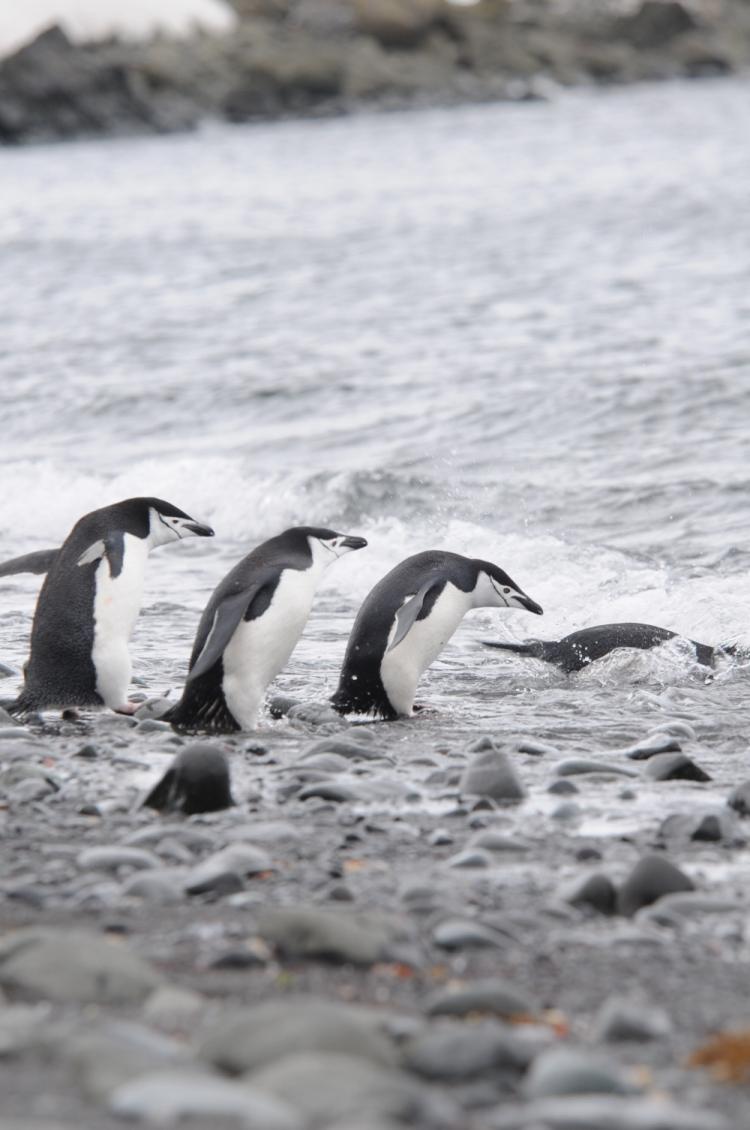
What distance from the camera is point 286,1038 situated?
2.31 metres

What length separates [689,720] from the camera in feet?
Result: 16.5

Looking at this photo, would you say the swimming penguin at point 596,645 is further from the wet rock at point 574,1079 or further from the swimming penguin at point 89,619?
the wet rock at point 574,1079

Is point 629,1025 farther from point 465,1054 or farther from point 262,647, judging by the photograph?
point 262,647

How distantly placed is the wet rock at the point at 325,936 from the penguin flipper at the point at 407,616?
7.81 ft

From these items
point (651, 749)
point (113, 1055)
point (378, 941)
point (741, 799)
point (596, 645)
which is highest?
point (113, 1055)

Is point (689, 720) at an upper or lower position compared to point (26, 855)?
lower

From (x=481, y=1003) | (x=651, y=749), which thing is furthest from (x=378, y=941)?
(x=651, y=749)

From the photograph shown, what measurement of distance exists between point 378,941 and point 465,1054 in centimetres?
48

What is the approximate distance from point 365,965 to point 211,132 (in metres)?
58.3

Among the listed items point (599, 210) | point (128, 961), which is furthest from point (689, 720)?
point (599, 210)

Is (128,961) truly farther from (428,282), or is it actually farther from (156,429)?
(428,282)

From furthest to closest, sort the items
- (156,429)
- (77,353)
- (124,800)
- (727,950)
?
(77,353), (156,429), (124,800), (727,950)

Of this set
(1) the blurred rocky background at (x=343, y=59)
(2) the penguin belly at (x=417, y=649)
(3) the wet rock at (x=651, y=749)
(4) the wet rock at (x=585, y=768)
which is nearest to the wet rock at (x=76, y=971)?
(4) the wet rock at (x=585, y=768)

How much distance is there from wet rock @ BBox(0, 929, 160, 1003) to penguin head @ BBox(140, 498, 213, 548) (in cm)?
306
